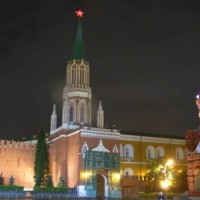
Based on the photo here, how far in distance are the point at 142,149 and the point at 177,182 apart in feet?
44.2

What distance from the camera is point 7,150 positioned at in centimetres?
6059

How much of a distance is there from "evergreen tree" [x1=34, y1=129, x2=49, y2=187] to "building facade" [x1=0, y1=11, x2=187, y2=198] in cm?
172

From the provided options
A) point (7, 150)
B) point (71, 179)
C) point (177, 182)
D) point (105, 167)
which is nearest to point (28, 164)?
point (7, 150)

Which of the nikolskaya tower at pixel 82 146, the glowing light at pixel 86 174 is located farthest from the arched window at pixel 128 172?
the glowing light at pixel 86 174

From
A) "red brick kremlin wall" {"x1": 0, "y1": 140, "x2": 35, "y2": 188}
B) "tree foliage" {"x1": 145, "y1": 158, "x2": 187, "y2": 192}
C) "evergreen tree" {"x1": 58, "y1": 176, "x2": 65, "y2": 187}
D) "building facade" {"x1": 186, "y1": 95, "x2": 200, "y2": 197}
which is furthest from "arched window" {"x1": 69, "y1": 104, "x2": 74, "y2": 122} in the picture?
"building facade" {"x1": 186, "y1": 95, "x2": 200, "y2": 197}

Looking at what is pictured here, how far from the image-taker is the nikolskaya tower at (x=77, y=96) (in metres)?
62.5

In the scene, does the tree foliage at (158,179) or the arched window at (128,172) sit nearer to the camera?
the tree foliage at (158,179)

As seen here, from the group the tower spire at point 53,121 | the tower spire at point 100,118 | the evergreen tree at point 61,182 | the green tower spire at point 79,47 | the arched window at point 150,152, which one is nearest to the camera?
the evergreen tree at point 61,182

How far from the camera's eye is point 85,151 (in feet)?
177

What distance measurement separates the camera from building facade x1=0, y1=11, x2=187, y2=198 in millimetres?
53969

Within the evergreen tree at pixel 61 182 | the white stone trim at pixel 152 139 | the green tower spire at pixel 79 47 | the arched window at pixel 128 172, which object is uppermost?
the green tower spire at pixel 79 47

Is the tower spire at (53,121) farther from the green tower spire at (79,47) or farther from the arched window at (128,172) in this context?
the arched window at (128,172)

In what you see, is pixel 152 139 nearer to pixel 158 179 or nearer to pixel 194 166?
pixel 158 179

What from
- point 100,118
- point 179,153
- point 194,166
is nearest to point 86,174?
point 100,118
